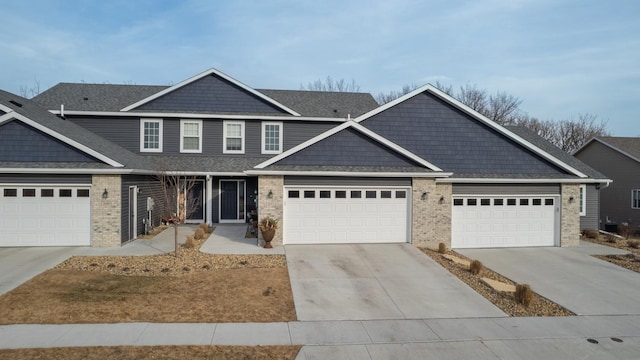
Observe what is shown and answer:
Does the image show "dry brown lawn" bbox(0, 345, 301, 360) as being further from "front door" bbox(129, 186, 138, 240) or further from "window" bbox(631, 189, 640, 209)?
"window" bbox(631, 189, 640, 209)

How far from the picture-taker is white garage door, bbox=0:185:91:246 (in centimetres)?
1370

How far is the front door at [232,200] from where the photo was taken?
2084cm

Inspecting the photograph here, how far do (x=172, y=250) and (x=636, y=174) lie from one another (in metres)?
26.5

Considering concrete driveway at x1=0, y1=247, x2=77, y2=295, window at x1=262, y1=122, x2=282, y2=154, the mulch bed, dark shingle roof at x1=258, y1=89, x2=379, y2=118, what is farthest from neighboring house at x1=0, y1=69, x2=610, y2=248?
dark shingle roof at x1=258, y1=89, x2=379, y2=118

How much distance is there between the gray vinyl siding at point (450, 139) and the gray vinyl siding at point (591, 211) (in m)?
5.70

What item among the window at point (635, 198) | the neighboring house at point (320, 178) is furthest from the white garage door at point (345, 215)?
the window at point (635, 198)

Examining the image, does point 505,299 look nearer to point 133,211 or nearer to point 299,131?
point 133,211

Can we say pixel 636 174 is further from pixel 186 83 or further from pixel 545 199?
pixel 186 83

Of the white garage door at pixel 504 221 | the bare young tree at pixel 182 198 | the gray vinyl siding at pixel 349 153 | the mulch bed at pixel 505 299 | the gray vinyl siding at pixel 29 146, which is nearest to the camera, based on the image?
the mulch bed at pixel 505 299

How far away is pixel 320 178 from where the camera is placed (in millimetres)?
14539

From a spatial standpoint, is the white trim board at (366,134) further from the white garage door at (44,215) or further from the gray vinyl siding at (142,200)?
the white garage door at (44,215)

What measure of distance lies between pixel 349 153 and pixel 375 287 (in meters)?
6.02

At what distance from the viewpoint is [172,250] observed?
13656mm

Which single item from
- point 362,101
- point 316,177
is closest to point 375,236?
point 316,177
